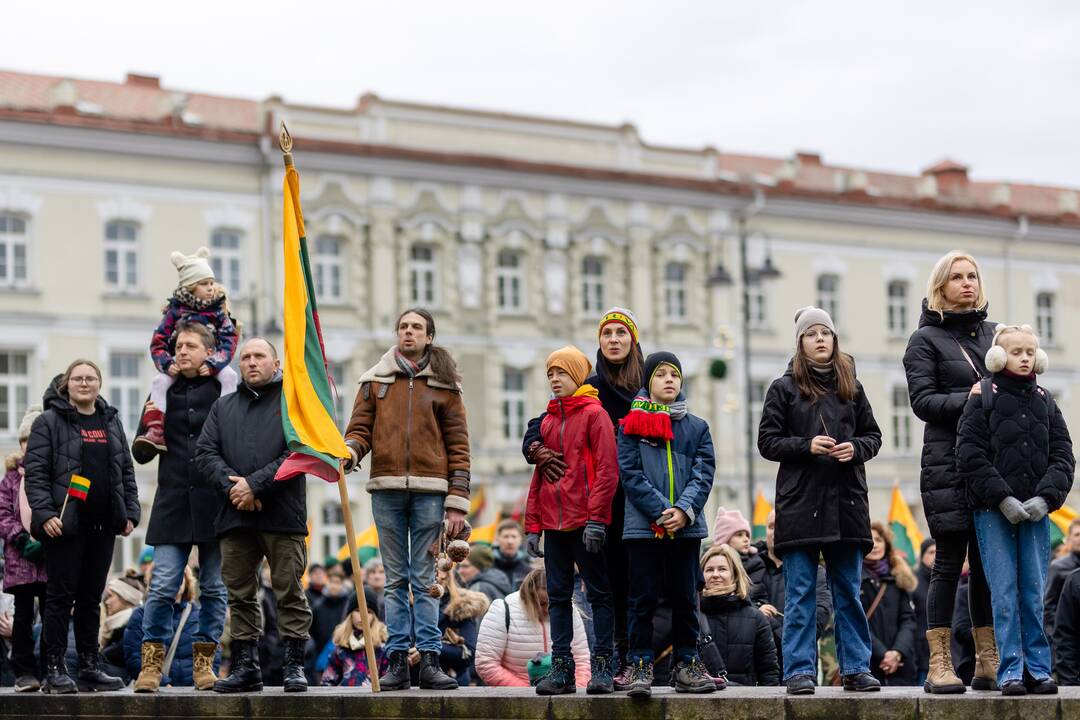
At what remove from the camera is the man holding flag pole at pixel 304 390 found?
37.2 ft

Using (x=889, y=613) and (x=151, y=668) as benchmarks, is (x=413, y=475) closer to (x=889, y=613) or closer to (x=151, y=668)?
(x=151, y=668)

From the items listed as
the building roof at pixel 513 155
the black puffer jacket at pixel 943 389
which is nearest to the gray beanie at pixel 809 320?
the black puffer jacket at pixel 943 389

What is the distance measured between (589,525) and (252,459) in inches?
85.3

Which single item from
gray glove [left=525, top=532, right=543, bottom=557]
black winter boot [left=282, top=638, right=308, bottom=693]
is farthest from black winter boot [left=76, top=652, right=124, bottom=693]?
gray glove [left=525, top=532, right=543, bottom=557]

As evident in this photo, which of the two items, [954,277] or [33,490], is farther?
[33,490]

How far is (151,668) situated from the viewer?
11.8m

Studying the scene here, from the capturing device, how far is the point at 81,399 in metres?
12.1

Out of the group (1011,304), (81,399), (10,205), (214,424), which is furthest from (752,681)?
(1011,304)

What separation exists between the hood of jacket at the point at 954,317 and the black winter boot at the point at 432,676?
340cm

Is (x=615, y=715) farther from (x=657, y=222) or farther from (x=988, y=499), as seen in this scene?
(x=657, y=222)

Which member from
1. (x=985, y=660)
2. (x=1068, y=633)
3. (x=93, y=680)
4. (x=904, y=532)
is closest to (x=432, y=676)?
(x=93, y=680)

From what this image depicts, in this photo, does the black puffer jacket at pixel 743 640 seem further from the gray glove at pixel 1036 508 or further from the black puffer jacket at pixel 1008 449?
the gray glove at pixel 1036 508

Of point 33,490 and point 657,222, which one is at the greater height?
point 657,222

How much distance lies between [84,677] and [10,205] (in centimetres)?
2942
